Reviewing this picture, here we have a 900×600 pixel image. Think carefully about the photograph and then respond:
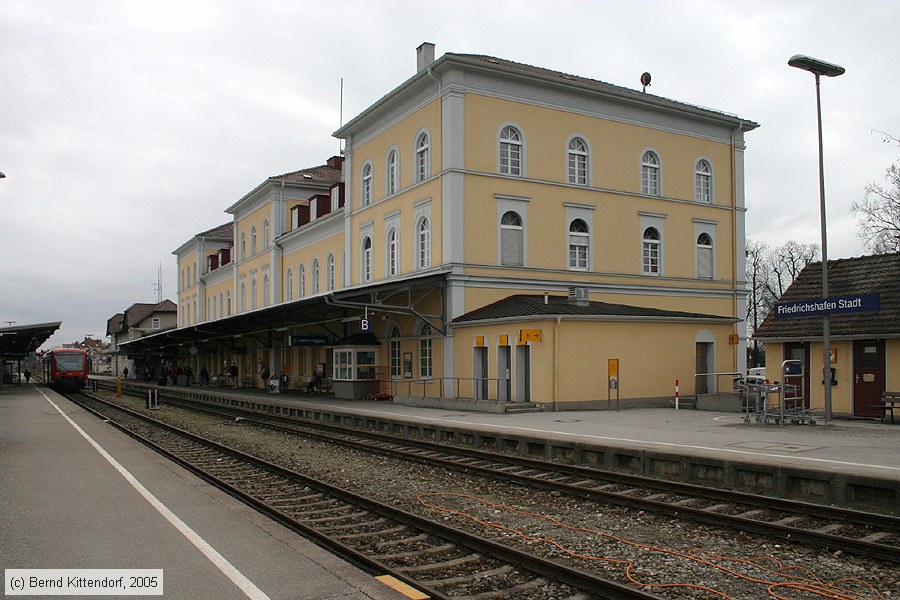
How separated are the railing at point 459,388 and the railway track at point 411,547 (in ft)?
42.5

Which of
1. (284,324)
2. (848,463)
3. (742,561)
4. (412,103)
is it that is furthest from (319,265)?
(742,561)

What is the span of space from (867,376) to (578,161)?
15099 mm

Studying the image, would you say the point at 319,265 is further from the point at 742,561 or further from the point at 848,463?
the point at 742,561

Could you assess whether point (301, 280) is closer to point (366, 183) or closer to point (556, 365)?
point (366, 183)

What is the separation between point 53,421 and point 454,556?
20.7 m

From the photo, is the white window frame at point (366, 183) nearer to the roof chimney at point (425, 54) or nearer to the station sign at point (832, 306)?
the roof chimney at point (425, 54)

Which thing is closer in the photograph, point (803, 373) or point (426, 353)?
point (803, 373)

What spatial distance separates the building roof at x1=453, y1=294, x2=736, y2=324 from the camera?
960 inches

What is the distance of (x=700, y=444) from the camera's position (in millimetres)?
14312

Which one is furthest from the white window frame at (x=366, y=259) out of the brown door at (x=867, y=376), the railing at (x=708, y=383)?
the brown door at (x=867, y=376)

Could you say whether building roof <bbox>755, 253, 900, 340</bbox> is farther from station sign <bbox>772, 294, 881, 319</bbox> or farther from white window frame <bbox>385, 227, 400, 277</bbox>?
white window frame <bbox>385, 227, 400, 277</bbox>

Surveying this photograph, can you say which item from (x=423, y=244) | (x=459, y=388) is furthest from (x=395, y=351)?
(x=459, y=388)

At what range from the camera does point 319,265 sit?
42.5m

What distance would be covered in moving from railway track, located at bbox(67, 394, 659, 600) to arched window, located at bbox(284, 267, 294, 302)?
113 ft
